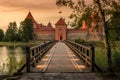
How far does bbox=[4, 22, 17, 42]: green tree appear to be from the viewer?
14393 cm

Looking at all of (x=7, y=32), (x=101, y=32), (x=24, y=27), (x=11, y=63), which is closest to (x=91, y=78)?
(x=101, y=32)

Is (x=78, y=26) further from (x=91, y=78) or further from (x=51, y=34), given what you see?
(x=51, y=34)

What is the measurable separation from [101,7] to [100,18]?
636mm

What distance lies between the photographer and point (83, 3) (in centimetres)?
1692

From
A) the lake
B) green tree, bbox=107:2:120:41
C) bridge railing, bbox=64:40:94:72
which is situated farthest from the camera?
the lake

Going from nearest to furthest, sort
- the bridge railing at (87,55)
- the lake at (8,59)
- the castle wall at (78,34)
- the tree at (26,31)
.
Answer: the bridge railing at (87,55) → the lake at (8,59) → the tree at (26,31) → the castle wall at (78,34)

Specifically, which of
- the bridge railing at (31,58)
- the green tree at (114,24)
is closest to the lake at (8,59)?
the bridge railing at (31,58)

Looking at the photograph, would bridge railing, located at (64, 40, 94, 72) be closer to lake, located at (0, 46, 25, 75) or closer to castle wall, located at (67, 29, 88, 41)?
lake, located at (0, 46, 25, 75)

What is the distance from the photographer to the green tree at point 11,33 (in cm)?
14393

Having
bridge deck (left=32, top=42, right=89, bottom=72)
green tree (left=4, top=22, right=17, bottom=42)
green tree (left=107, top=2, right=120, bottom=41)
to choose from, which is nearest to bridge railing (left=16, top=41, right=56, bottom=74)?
bridge deck (left=32, top=42, right=89, bottom=72)

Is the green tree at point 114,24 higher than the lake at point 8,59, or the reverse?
the green tree at point 114,24

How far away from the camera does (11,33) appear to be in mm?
147875

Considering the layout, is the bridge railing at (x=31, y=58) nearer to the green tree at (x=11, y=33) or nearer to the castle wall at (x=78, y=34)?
the green tree at (x=11, y=33)

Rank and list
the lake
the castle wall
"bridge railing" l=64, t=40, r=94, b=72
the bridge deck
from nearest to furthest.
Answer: "bridge railing" l=64, t=40, r=94, b=72
the bridge deck
the lake
the castle wall
